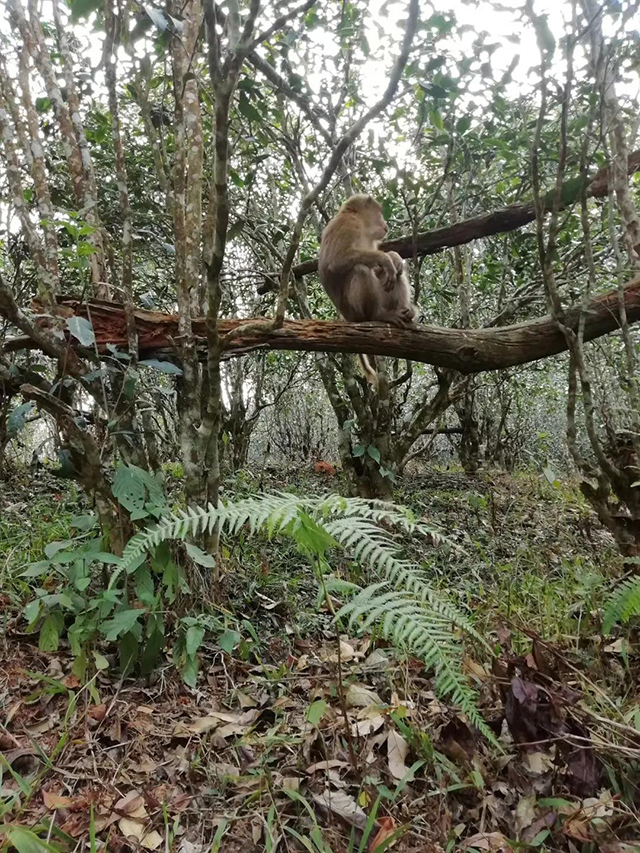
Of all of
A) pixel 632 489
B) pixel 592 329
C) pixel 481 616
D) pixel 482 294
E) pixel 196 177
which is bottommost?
pixel 481 616

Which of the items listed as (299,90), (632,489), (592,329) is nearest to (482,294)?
(592,329)

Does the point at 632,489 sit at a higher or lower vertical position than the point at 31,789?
higher

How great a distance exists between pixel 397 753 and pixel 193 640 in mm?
1032

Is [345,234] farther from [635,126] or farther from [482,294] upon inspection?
[482,294]

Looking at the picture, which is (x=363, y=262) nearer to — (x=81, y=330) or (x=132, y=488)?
(x=81, y=330)

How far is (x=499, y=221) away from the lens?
5004mm

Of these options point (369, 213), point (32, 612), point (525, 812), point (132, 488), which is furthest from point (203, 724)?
point (369, 213)

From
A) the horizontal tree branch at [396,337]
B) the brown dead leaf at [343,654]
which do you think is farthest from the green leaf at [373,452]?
the brown dead leaf at [343,654]

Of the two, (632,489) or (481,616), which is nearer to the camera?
(481,616)

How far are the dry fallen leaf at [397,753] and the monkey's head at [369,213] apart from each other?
457 cm

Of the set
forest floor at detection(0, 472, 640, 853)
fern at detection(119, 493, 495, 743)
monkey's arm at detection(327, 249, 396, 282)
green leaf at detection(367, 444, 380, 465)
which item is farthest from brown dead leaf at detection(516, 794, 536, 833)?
monkey's arm at detection(327, 249, 396, 282)

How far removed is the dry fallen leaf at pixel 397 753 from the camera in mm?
2104

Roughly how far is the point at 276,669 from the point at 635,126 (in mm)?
3875

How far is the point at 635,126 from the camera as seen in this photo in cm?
354
